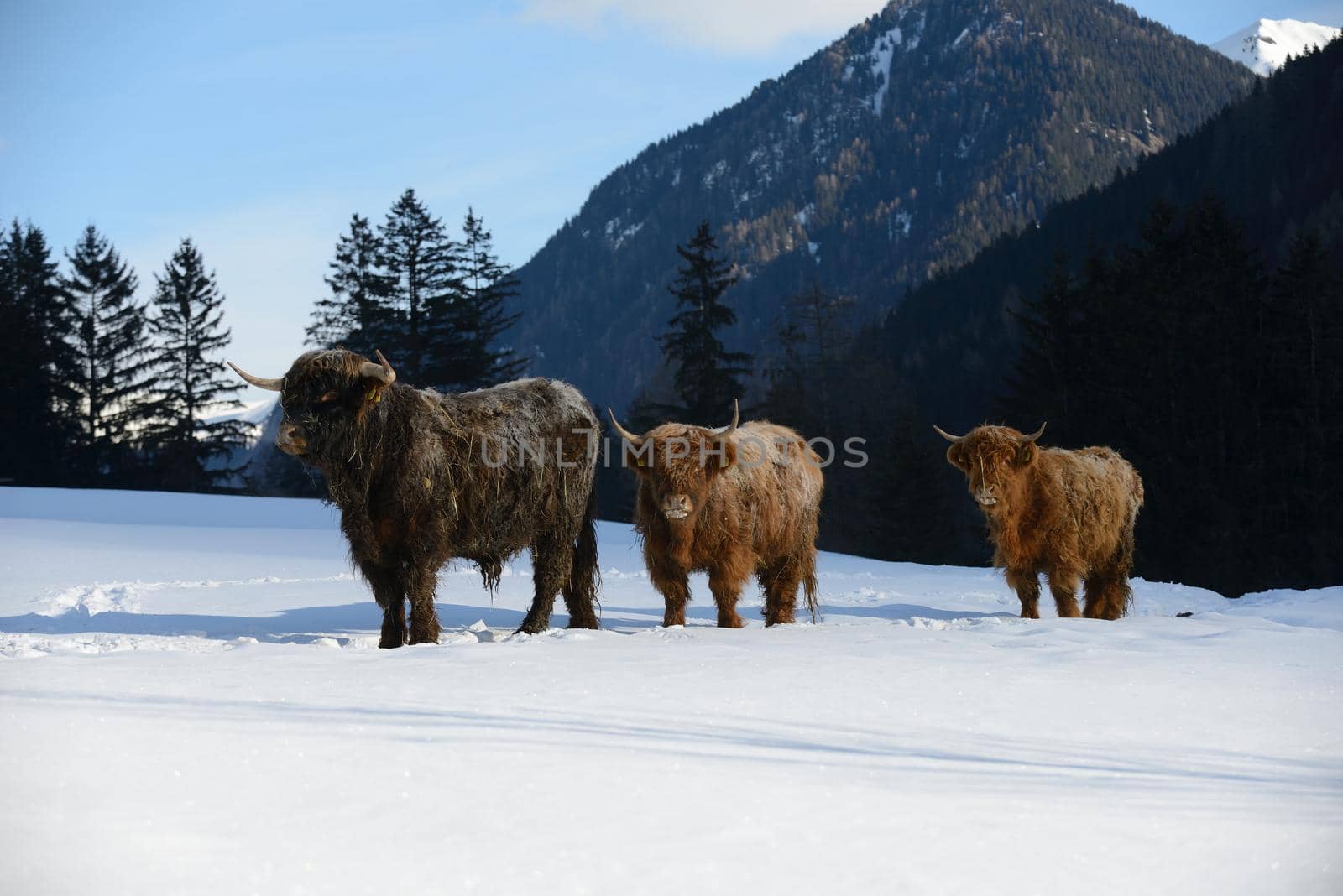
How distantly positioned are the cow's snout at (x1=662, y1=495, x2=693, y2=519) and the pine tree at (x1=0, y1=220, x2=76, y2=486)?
108 feet

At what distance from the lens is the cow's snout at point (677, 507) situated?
7430mm

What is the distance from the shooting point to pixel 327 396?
6.91 metres

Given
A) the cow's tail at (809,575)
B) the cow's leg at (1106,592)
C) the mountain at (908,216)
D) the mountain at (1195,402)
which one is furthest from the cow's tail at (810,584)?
the mountain at (908,216)

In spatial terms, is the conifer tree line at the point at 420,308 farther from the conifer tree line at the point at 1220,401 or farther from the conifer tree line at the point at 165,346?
the conifer tree line at the point at 1220,401

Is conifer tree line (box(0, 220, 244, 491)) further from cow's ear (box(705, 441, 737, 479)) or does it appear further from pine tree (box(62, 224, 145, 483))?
cow's ear (box(705, 441, 737, 479))

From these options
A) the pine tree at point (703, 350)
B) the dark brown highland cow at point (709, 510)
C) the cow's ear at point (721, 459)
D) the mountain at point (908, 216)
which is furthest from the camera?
the mountain at point (908, 216)

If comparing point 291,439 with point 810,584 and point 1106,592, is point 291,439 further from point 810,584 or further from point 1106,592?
point 1106,592

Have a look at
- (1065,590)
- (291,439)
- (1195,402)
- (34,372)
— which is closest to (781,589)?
(1065,590)

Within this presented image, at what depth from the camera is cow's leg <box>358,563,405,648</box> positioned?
6973 millimetres

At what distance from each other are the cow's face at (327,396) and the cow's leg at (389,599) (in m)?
0.82

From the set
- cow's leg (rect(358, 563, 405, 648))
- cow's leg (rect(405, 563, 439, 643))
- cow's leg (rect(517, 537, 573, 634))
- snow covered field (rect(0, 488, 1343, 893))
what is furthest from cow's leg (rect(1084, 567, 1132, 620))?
cow's leg (rect(358, 563, 405, 648))

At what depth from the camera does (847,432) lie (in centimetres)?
4378

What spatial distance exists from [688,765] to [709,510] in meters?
4.52

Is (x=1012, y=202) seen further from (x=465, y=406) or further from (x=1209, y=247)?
(x=465, y=406)
